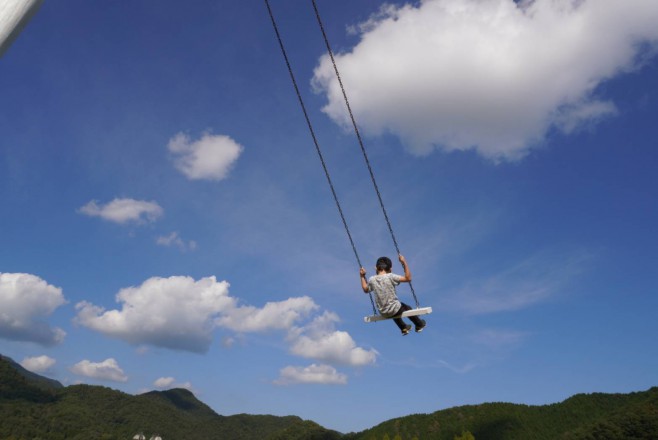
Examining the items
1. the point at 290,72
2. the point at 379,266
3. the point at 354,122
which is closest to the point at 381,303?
the point at 379,266

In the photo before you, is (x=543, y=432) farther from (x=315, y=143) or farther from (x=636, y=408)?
(x=315, y=143)

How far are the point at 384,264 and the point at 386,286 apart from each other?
47cm

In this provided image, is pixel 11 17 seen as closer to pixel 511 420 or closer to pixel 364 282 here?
pixel 364 282

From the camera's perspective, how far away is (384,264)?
10750 millimetres

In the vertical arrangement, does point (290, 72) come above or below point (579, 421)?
below

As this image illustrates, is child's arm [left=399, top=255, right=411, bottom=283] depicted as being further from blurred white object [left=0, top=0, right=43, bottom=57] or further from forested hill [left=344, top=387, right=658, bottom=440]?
forested hill [left=344, top=387, right=658, bottom=440]

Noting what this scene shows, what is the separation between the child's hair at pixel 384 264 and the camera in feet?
35.3

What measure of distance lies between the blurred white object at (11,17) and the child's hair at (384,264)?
8961 millimetres

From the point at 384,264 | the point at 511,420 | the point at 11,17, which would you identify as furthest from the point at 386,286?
the point at 511,420

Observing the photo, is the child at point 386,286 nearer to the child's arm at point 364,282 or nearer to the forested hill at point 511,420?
the child's arm at point 364,282

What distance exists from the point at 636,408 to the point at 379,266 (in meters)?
133

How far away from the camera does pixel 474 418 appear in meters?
173

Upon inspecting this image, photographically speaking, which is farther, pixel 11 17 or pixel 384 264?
pixel 384 264

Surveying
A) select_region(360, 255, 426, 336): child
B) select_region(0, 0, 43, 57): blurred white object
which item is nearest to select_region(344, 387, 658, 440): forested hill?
select_region(360, 255, 426, 336): child
